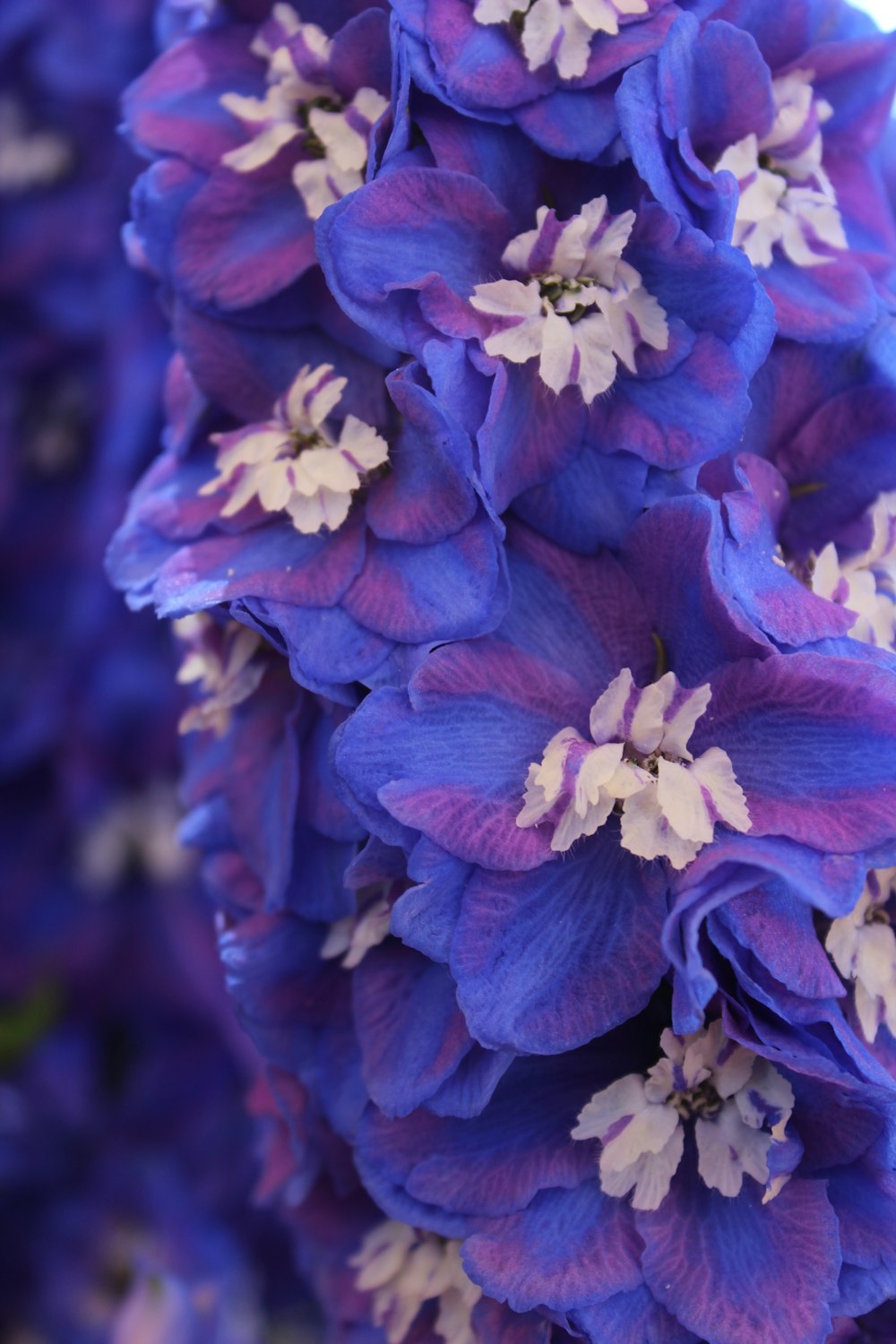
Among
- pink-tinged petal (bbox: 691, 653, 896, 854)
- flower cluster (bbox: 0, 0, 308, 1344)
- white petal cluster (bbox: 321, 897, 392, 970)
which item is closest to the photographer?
pink-tinged petal (bbox: 691, 653, 896, 854)

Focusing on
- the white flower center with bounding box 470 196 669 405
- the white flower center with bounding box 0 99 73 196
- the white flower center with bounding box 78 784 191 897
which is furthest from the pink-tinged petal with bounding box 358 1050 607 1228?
the white flower center with bounding box 0 99 73 196

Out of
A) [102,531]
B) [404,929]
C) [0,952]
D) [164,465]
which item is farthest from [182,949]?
[404,929]

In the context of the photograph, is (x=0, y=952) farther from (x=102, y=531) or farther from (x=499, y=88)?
(x=499, y=88)

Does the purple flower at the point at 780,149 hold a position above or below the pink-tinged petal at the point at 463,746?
above

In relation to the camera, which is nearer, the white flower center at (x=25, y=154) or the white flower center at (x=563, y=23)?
the white flower center at (x=563, y=23)

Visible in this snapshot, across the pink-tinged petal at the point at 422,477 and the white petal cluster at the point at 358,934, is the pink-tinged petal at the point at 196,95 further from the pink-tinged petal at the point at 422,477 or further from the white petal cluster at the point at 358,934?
the white petal cluster at the point at 358,934

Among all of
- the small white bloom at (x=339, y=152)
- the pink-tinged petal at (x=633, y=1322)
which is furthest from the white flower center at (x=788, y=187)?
the pink-tinged petal at (x=633, y=1322)

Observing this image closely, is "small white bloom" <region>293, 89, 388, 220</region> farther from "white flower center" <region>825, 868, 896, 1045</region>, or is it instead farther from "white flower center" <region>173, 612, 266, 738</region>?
"white flower center" <region>825, 868, 896, 1045</region>

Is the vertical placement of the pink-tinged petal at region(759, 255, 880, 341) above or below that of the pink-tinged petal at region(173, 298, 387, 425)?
below
